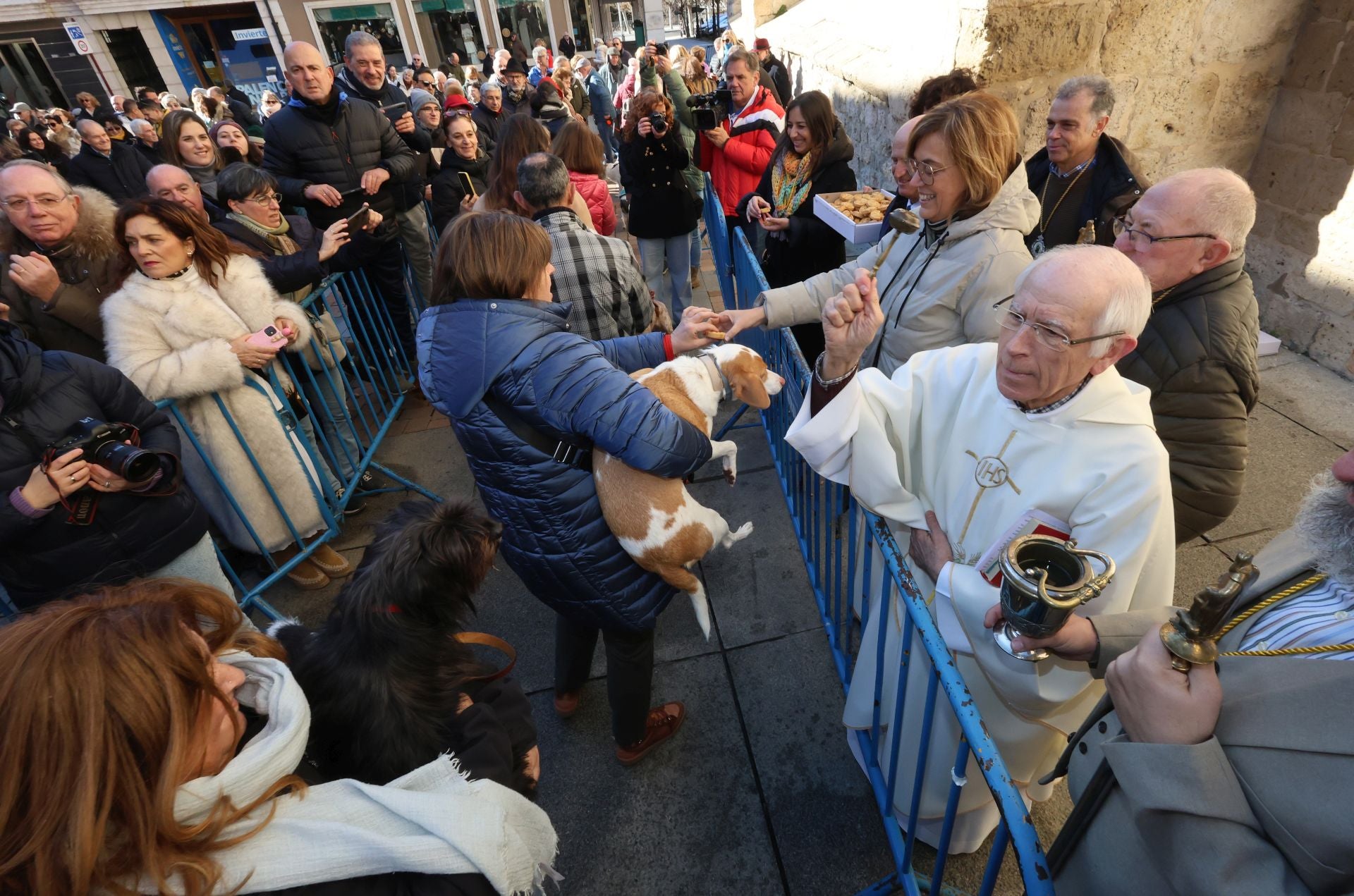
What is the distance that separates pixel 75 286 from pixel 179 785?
135 inches

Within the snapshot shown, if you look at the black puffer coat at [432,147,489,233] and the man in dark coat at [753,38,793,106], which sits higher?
the man in dark coat at [753,38,793,106]

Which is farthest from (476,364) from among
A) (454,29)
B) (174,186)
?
(454,29)

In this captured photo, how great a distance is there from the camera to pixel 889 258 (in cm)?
265

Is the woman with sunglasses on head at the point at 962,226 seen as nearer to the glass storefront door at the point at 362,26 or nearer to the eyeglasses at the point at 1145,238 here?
the eyeglasses at the point at 1145,238

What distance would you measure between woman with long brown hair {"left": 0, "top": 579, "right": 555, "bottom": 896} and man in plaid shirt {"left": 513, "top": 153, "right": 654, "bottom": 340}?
6.95 feet

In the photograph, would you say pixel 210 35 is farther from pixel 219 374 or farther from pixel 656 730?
pixel 656 730

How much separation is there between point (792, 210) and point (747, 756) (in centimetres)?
345

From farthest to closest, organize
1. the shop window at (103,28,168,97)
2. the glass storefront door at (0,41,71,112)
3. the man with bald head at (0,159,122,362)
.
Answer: the shop window at (103,28,168,97) < the glass storefront door at (0,41,71,112) < the man with bald head at (0,159,122,362)

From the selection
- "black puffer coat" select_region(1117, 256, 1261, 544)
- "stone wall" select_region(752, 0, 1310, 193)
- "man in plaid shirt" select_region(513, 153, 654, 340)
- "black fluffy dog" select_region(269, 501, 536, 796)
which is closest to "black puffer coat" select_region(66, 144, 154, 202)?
"man in plaid shirt" select_region(513, 153, 654, 340)

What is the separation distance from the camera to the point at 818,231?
13.6 ft

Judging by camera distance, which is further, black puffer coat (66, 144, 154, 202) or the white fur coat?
black puffer coat (66, 144, 154, 202)

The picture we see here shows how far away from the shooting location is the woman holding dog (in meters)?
Answer: 1.89

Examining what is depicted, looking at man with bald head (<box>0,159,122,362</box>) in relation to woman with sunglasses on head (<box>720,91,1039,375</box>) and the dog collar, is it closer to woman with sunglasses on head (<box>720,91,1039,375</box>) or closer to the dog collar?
the dog collar

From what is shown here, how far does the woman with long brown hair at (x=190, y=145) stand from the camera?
5.20 metres
